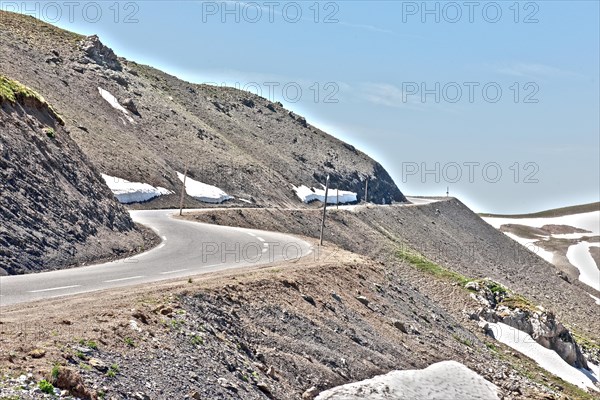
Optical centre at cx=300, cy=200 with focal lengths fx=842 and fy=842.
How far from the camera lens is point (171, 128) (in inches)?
2938

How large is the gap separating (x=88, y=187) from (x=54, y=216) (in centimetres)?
427

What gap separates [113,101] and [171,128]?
18.5ft

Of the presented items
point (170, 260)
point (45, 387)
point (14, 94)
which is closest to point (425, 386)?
point (170, 260)

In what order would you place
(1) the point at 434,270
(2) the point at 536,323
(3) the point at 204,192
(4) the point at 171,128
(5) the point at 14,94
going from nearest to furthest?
(5) the point at 14,94, (2) the point at 536,323, (1) the point at 434,270, (3) the point at 204,192, (4) the point at 171,128

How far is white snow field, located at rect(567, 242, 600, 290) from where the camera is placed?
9666 centimetres

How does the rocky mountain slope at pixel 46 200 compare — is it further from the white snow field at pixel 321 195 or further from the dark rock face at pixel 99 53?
the dark rock face at pixel 99 53

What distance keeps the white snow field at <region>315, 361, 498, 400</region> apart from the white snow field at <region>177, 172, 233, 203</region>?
35.4m

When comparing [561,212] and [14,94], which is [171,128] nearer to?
[14,94]

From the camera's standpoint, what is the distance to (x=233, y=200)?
205 ft

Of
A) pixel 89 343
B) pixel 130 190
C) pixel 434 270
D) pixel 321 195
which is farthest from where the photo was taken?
pixel 321 195

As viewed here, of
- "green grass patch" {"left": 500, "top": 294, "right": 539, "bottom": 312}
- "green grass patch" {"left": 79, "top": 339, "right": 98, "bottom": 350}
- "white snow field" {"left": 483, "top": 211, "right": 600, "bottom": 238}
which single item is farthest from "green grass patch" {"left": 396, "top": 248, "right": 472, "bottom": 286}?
"white snow field" {"left": 483, "top": 211, "right": 600, "bottom": 238}

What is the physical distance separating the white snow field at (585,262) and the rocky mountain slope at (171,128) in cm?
2440

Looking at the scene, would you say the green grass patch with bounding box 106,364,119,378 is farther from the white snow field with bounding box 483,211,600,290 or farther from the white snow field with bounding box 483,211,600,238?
the white snow field with bounding box 483,211,600,238

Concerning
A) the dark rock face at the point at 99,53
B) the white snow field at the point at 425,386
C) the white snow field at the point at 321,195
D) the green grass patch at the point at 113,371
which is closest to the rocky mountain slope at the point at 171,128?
the dark rock face at the point at 99,53
